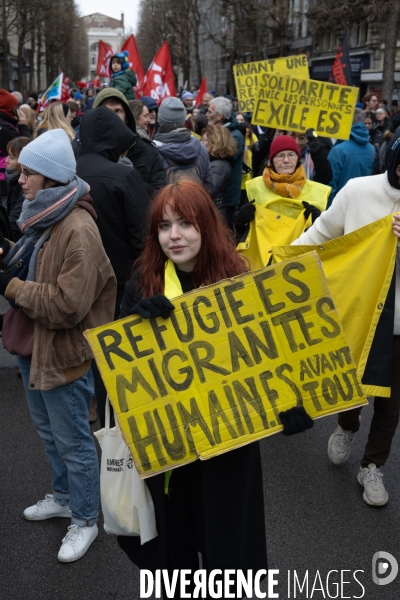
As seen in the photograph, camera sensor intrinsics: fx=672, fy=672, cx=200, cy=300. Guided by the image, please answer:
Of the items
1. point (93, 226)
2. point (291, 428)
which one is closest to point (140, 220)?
point (93, 226)

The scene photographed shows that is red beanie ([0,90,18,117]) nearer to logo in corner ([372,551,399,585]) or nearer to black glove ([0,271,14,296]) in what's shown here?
black glove ([0,271,14,296])

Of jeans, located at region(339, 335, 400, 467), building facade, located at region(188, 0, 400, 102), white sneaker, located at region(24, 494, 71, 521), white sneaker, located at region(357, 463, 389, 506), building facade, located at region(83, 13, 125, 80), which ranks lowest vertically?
white sneaker, located at region(24, 494, 71, 521)

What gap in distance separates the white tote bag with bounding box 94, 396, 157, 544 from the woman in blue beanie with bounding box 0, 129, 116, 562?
0.60m

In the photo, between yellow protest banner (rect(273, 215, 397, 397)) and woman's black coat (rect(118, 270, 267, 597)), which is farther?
yellow protest banner (rect(273, 215, 397, 397))

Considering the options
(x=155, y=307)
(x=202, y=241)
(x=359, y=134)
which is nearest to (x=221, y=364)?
(x=155, y=307)

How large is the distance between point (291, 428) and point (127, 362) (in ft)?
1.85

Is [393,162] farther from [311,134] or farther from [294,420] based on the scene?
[311,134]

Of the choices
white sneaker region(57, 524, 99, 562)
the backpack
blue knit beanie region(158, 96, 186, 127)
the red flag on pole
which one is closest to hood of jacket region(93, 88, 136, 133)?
the backpack

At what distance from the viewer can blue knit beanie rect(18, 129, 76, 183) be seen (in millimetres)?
2787

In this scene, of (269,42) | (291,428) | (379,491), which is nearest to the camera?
(291,428)

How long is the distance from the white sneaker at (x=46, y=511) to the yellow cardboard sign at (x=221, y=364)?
1471 mm

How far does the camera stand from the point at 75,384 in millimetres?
2977

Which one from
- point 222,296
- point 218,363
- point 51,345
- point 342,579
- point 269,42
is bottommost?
point 342,579

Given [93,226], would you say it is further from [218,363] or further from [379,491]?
[379,491]
